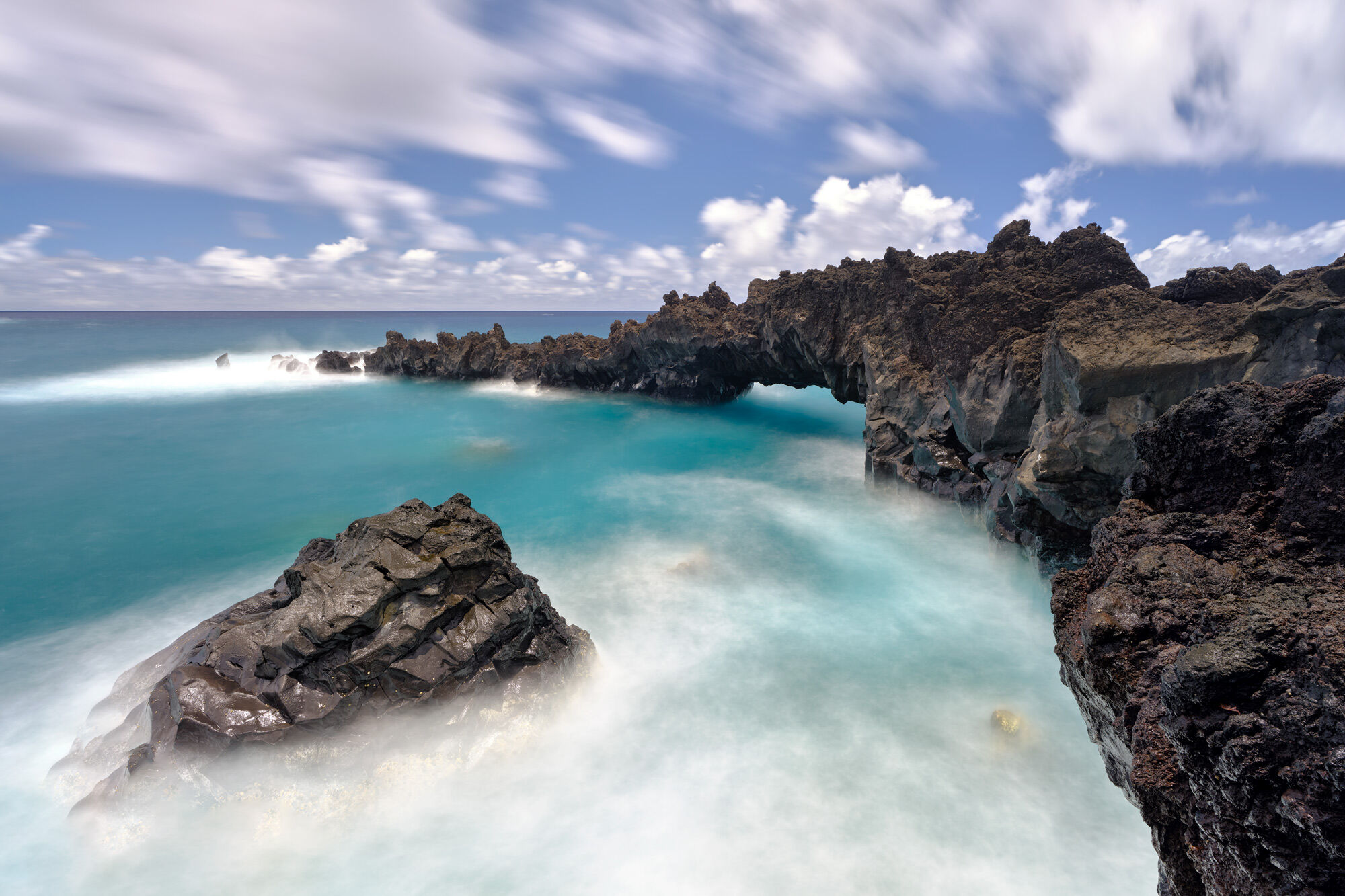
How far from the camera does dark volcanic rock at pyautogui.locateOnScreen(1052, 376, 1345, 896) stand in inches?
131

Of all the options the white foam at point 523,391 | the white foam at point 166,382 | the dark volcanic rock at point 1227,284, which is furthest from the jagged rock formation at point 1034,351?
the white foam at point 166,382

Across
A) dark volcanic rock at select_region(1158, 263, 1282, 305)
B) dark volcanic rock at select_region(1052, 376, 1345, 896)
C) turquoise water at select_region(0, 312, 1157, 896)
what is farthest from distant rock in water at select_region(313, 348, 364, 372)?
dark volcanic rock at select_region(1052, 376, 1345, 896)

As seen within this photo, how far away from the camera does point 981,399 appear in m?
15.3

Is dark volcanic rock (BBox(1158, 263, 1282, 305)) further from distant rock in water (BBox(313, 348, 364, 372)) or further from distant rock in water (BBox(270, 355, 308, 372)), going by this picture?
distant rock in water (BBox(270, 355, 308, 372))

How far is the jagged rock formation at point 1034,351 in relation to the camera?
9.77 meters

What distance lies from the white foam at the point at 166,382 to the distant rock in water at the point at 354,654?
45.5 metres

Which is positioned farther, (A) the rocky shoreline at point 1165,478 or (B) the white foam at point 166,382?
(B) the white foam at point 166,382

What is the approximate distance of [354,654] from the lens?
8.41 metres

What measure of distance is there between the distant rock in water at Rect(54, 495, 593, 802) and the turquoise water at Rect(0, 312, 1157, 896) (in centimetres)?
83

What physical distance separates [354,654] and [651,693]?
517 centimetres

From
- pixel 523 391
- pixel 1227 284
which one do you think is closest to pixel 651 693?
pixel 1227 284

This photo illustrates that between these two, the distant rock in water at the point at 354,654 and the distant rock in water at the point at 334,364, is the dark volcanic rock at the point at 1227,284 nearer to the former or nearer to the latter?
the distant rock in water at the point at 354,654

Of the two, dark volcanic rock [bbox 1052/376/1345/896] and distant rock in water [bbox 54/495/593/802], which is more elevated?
dark volcanic rock [bbox 1052/376/1345/896]

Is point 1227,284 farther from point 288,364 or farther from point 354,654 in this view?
point 288,364
